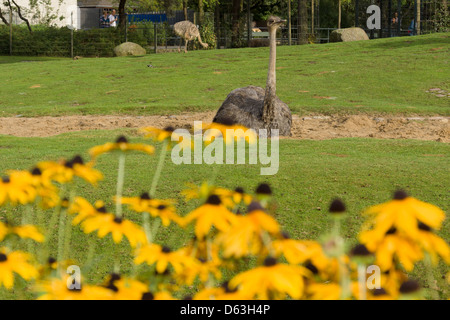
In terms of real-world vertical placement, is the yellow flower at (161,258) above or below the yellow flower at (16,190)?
below

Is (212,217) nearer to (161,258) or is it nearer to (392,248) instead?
(161,258)

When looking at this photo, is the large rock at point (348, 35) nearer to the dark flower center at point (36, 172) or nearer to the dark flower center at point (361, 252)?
the dark flower center at point (36, 172)

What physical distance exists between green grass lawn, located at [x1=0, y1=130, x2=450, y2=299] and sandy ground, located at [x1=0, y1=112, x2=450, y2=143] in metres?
2.51

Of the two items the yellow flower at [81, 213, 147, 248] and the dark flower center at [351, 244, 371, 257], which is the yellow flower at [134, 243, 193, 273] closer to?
the yellow flower at [81, 213, 147, 248]

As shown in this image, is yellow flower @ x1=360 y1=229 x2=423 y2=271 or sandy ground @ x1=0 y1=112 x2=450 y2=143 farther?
sandy ground @ x1=0 y1=112 x2=450 y2=143

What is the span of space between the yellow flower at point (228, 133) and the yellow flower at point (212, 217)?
30cm

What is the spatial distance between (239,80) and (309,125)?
6173mm

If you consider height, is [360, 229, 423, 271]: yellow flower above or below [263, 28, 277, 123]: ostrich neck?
A: below

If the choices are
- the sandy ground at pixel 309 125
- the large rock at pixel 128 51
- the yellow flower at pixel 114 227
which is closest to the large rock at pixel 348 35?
the large rock at pixel 128 51

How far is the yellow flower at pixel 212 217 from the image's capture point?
1708 millimetres

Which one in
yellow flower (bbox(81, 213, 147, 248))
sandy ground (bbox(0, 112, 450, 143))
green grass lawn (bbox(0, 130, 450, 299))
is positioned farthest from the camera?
sandy ground (bbox(0, 112, 450, 143))

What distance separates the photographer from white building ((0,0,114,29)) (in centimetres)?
4276

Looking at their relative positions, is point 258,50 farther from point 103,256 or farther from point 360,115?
point 103,256

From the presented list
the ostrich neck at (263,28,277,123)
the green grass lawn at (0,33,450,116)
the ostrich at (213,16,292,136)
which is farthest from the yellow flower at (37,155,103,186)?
the green grass lawn at (0,33,450,116)
